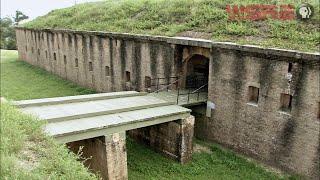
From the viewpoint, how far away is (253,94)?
40.8 ft

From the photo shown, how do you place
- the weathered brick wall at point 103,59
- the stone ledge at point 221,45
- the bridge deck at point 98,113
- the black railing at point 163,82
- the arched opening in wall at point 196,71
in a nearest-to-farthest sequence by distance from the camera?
the bridge deck at point 98,113, the stone ledge at point 221,45, the black railing at point 163,82, the arched opening in wall at point 196,71, the weathered brick wall at point 103,59

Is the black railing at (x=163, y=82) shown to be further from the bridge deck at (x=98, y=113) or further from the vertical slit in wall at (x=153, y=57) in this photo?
the bridge deck at (x=98, y=113)

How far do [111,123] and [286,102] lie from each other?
5.49 m

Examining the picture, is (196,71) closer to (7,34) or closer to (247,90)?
(247,90)

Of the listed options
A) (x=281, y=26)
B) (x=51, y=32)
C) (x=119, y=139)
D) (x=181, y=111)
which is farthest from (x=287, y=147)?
(x=51, y=32)

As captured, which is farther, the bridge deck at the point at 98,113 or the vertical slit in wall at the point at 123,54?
the vertical slit in wall at the point at 123,54

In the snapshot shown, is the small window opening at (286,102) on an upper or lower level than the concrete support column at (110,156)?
upper

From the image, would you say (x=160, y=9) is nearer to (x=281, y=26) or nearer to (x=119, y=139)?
(x=281, y=26)

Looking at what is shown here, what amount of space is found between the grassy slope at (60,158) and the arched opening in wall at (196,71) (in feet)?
10.6

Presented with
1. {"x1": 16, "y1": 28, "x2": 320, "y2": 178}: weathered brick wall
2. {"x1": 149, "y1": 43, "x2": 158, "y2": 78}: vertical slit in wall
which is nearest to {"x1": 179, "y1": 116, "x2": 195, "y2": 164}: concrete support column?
{"x1": 16, "y1": 28, "x2": 320, "y2": 178}: weathered brick wall

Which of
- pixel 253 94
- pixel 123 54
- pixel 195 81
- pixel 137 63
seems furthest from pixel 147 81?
pixel 253 94

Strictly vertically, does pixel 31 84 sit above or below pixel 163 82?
below

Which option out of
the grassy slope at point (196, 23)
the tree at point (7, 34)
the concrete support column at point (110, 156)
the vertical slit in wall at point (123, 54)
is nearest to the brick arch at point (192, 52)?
the grassy slope at point (196, 23)

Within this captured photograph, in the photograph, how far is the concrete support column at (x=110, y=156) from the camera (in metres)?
10.5
